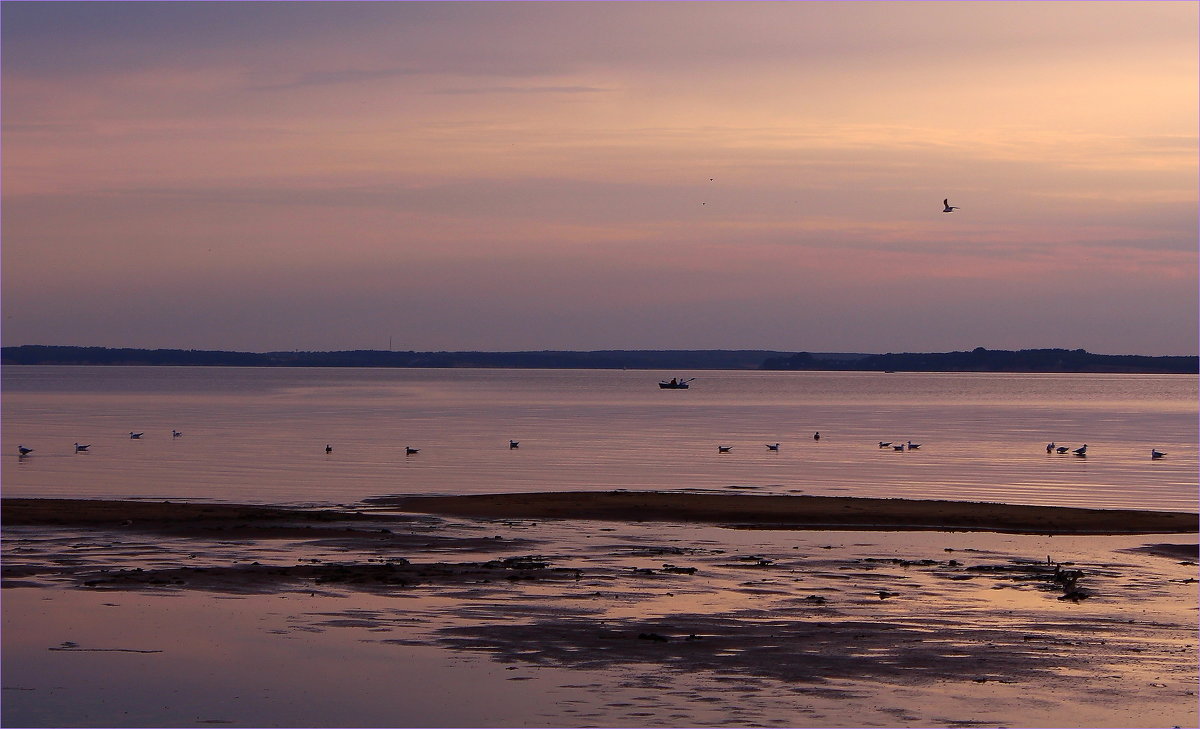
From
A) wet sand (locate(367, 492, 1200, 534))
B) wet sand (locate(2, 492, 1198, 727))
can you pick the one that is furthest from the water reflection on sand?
wet sand (locate(367, 492, 1200, 534))

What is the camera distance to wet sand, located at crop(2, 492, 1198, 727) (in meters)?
16.2

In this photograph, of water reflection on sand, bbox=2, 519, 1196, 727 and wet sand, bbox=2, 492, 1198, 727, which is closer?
water reflection on sand, bbox=2, 519, 1196, 727

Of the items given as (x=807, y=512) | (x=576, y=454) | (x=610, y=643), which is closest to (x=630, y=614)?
(x=610, y=643)

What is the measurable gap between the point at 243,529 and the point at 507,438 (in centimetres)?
4729

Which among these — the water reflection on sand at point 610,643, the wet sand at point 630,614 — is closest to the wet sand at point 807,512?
the wet sand at point 630,614

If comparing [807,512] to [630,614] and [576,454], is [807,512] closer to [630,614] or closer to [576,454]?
[630,614]

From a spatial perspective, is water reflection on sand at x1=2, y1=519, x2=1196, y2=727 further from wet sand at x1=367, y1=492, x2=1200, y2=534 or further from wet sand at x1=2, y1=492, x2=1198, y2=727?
wet sand at x1=367, y1=492, x2=1200, y2=534

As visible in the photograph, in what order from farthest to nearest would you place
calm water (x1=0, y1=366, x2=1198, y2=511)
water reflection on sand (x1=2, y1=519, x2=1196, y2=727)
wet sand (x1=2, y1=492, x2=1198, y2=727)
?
calm water (x1=0, y1=366, x2=1198, y2=511)
wet sand (x1=2, y1=492, x2=1198, y2=727)
water reflection on sand (x1=2, y1=519, x2=1196, y2=727)

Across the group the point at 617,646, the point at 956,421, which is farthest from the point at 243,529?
the point at 956,421

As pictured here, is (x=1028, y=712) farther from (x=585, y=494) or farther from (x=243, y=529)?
(x=585, y=494)

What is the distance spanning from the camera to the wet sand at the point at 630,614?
16.2 meters

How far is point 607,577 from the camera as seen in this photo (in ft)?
84.4

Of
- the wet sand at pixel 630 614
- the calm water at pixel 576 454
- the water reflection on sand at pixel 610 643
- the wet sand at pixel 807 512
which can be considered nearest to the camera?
the water reflection on sand at pixel 610 643

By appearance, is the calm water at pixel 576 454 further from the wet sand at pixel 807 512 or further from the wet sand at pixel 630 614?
the wet sand at pixel 630 614
